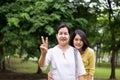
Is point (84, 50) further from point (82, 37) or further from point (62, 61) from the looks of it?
point (62, 61)

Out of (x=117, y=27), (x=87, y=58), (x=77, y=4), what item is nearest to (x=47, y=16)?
(x=77, y=4)

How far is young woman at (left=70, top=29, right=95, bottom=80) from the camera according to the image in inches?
152

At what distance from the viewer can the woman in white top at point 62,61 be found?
3039 mm

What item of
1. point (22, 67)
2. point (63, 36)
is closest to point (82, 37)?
point (63, 36)

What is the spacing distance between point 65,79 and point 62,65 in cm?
15

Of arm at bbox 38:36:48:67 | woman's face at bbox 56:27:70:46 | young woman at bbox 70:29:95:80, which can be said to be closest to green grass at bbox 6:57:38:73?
young woman at bbox 70:29:95:80

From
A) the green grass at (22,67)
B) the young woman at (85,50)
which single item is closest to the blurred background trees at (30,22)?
the green grass at (22,67)

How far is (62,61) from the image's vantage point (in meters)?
3.05

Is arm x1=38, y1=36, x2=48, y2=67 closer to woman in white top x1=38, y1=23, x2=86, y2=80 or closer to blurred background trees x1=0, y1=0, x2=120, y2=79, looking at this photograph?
woman in white top x1=38, y1=23, x2=86, y2=80

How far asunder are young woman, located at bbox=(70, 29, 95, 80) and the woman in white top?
2.21 ft

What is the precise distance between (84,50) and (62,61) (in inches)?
40.1

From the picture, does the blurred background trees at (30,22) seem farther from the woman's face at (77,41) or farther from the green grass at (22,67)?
the woman's face at (77,41)

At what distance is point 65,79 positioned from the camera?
306 cm

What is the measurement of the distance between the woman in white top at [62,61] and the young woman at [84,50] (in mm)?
675
